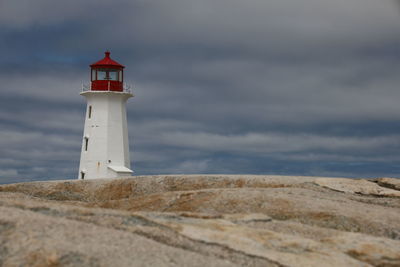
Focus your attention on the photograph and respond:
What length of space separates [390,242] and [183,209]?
521 centimetres

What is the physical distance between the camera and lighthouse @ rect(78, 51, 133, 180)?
42438 millimetres

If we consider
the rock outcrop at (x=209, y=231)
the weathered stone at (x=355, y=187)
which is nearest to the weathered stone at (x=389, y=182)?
the weathered stone at (x=355, y=187)

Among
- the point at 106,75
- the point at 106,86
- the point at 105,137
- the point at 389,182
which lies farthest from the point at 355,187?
the point at 106,75

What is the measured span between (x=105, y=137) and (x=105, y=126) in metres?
0.85

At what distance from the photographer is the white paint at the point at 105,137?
42375 millimetres

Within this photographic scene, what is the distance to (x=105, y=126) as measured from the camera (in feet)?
142

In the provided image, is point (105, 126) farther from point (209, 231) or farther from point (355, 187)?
point (209, 231)

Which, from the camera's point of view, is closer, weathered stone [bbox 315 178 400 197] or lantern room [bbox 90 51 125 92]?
weathered stone [bbox 315 178 400 197]

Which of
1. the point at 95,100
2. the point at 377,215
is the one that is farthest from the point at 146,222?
the point at 95,100

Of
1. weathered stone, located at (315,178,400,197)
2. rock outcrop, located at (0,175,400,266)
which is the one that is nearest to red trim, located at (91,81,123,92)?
weathered stone, located at (315,178,400,197)

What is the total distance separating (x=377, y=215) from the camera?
47.9ft

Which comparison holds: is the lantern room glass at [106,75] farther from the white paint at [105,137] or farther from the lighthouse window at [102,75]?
the white paint at [105,137]

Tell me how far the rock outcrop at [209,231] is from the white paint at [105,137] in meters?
25.1

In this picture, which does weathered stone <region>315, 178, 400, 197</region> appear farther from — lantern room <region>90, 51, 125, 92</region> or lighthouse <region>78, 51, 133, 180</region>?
lantern room <region>90, 51, 125, 92</region>
